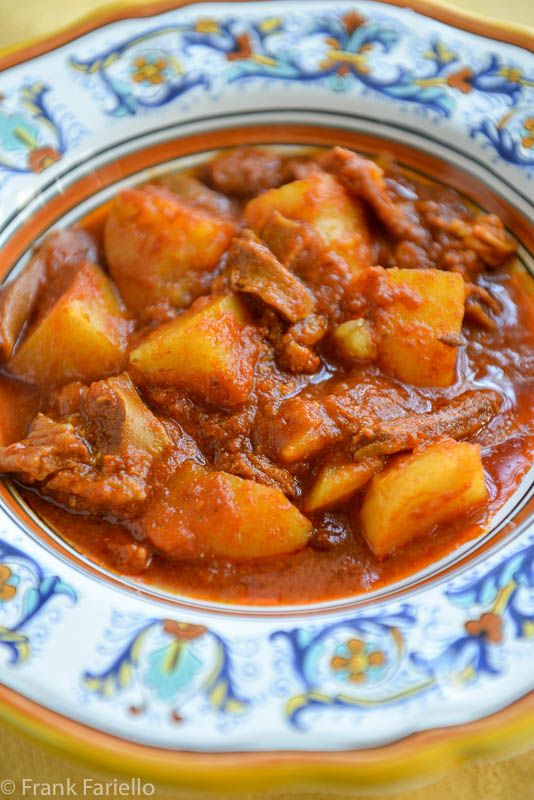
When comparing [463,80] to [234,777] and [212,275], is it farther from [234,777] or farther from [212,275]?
[234,777]

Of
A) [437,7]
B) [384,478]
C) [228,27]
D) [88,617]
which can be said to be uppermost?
[437,7]

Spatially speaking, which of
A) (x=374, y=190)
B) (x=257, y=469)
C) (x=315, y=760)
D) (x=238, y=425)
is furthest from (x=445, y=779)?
(x=374, y=190)

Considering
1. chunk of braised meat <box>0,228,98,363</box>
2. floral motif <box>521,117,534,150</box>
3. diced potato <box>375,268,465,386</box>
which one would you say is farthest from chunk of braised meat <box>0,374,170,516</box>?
floral motif <box>521,117,534,150</box>

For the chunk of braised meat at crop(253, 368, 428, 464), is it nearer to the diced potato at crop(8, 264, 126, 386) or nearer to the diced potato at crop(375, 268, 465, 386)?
the diced potato at crop(375, 268, 465, 386)

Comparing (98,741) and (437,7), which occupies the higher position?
(437,7)

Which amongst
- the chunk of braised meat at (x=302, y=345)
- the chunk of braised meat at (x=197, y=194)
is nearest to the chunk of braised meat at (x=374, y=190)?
the chunk of braised meat at (x=197, y=194)

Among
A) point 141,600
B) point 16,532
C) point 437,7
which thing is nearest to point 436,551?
point 141,600
